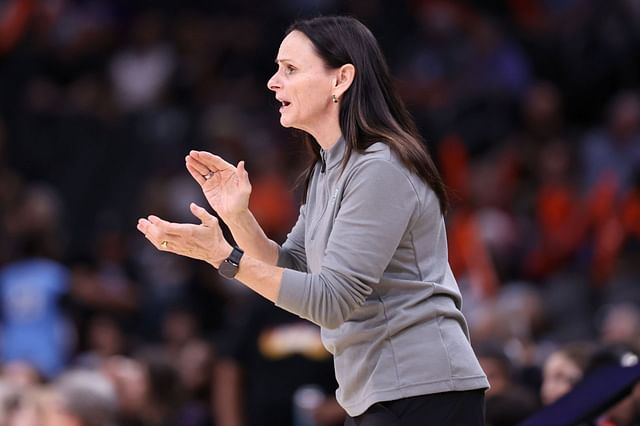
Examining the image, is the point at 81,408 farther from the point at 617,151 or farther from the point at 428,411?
the point at 617,151

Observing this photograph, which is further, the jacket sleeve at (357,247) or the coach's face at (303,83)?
the coach's face at (303,83)

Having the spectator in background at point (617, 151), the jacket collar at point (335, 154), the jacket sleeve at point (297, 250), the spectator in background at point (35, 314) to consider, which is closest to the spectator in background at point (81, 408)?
the jacket sleeve at point (297, 250)

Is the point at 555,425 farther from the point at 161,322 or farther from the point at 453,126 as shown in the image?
the point at 453,126

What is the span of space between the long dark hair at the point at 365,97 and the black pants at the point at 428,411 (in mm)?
478

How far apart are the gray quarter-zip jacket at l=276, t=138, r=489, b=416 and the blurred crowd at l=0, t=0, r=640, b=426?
230cm

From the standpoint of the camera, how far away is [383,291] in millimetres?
3010

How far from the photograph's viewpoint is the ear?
3092mm

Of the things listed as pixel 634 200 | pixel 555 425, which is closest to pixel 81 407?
pixel 555 425

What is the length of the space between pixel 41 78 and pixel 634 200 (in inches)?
198

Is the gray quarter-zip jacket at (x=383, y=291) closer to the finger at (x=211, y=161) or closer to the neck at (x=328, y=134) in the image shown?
the neck at (x=328, y=134)

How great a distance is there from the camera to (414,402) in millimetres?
2941

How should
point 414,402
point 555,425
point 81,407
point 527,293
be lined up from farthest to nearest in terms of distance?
point 527,293 < point 81,407 < point 555,425 < point 414,402

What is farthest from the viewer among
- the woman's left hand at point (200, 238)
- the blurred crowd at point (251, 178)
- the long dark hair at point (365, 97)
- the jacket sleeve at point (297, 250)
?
the blurred crowd at point (251, 178)

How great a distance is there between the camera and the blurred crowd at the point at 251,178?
6461 mm
